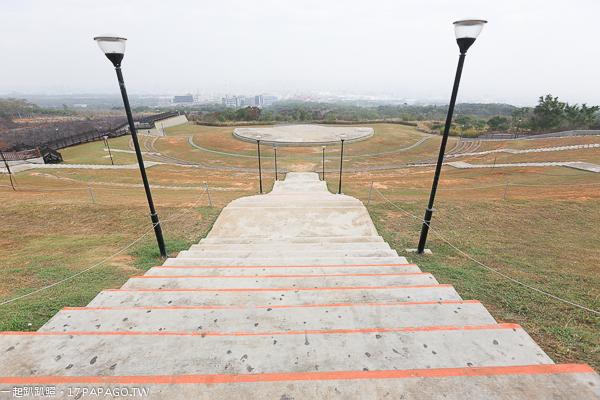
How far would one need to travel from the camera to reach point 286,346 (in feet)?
8.85

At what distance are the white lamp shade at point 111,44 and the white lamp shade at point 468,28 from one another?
21.7ft

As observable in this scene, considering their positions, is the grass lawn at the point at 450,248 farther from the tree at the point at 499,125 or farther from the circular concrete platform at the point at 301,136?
the tree at the point at 499,125

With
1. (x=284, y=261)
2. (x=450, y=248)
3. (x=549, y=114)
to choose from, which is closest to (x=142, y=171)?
(x=284, y=261)

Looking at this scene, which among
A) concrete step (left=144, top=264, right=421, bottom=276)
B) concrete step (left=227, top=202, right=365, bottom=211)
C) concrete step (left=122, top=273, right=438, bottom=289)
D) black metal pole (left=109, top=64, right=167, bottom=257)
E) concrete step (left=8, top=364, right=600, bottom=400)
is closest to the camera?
concrete step (left=8, top=364, right=600, bottom=400)

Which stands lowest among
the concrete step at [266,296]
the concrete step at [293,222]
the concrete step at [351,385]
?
the concrete step at [293,222]

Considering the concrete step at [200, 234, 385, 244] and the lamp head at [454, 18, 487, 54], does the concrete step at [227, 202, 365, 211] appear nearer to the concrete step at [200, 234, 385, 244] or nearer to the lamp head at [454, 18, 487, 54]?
the concrete step at [200, 234, 385, 244]

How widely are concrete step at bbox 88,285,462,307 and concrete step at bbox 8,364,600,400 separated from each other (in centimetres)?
151

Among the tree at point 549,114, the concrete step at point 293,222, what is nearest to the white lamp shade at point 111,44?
the concrete step at point 293,222

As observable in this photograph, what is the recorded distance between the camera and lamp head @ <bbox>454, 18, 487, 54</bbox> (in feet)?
15.5

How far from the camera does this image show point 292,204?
10953mm

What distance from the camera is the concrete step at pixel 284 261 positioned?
221 inches

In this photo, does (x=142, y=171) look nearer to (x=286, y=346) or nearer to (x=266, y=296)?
(x=266, y=296)

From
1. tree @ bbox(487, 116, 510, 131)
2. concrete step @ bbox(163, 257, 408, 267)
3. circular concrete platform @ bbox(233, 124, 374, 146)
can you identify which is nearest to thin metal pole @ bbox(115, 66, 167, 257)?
concrete step @ bbox(163, 257, 408, 267)

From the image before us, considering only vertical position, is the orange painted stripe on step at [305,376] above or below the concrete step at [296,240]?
above
